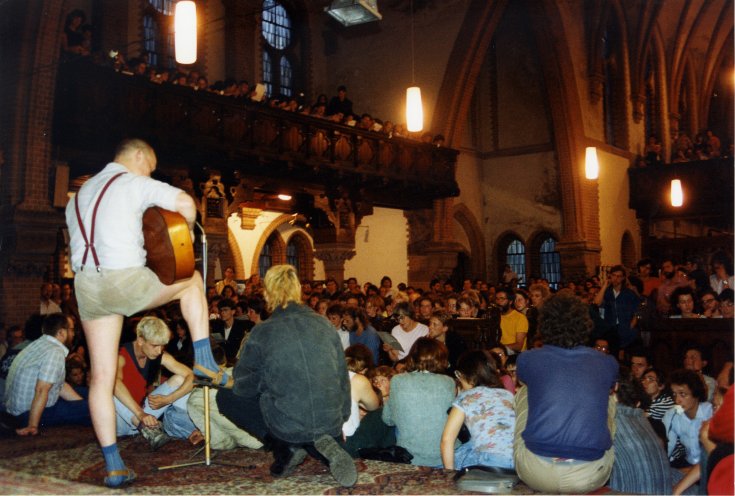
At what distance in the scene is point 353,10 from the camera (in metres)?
9.94

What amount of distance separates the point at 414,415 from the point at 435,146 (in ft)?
46.1

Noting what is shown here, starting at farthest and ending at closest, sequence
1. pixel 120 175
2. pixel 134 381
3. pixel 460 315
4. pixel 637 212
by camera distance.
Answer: pixel 637 212
pixel 460 315
pixel 134 381
pixel 120 175

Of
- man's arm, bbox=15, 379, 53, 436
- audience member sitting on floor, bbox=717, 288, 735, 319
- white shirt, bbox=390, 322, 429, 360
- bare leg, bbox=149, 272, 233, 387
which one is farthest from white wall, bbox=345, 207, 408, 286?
bare leg, bbox=149, 272, 233, 387

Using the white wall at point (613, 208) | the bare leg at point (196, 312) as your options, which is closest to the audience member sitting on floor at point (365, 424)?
the bare leg at point (196, 312)

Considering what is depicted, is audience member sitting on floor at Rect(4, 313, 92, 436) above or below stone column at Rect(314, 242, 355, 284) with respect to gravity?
below

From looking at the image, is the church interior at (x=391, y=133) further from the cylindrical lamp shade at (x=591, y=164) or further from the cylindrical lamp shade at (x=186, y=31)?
the cylindrical lamp shade at (x=591, y=164)

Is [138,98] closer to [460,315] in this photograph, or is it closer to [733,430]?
[460,315]

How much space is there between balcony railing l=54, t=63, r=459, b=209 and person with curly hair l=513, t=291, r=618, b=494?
9.69 m

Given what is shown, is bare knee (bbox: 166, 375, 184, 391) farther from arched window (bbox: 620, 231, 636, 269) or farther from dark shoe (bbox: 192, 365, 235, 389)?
arched window (bbox: 620, 231, 636, 269)

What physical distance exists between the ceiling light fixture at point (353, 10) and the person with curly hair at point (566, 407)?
6.62 meters

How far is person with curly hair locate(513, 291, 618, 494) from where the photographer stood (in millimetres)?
3951

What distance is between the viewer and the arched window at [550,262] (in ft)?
79.2

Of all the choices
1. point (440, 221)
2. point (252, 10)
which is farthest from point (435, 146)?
point (252, 10)

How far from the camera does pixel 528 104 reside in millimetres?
24328
